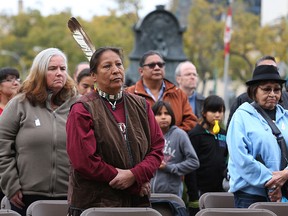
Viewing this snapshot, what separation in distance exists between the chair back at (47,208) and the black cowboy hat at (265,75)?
2085 mm

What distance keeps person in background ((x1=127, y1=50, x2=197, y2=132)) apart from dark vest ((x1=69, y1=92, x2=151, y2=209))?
13.1 feet

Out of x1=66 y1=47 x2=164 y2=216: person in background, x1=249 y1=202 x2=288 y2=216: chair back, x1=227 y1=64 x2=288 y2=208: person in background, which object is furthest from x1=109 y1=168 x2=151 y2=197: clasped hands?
x1=227 y1=64 x2=288 y2=208: person in background

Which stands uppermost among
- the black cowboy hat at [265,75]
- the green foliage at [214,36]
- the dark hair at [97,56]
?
the green foliage at [214,36]

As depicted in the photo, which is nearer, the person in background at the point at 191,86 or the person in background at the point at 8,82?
the person in background at the point at 8,82

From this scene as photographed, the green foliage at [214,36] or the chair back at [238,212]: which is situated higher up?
the green foliage at [214,36]

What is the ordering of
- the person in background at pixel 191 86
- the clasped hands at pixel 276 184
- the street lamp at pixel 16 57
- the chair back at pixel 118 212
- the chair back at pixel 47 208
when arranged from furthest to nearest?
the street lamp at pixel 16 57
the person in background at pixel 191 86
the clasped hands at pixel 276 184
the chair back at pixel 47 208
the chair back at pixel 118 212

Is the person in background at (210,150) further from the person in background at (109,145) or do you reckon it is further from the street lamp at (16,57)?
the street lamp at (16,57)

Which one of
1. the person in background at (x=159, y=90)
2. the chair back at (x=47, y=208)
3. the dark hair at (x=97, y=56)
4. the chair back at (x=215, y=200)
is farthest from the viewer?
the person in background at (x=159, y=90)

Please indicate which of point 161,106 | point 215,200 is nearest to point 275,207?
point 215,200

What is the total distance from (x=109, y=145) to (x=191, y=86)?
6.11 metres

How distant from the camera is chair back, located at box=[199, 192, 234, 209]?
916 cm

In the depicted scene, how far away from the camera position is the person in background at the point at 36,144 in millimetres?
8695

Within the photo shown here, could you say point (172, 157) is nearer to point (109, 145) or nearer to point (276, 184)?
point (276, 184)

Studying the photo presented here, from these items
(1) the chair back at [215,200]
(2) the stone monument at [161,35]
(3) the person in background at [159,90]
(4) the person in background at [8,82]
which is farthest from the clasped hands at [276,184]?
(2) the stone monument at [161,35]
